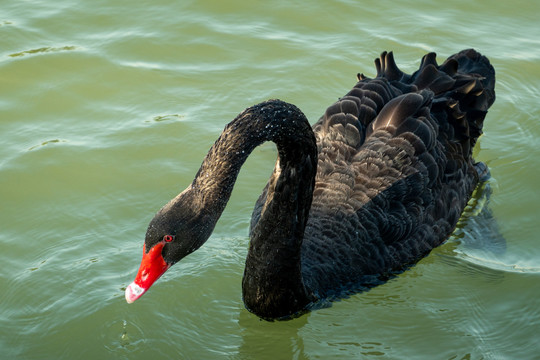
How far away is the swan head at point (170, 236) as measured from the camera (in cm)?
471

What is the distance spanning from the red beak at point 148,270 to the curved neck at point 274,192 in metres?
0.42

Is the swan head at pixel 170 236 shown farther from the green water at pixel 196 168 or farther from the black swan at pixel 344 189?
the green water at pixel 196 168

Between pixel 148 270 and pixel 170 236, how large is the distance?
27 cm

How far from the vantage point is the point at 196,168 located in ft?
25.3

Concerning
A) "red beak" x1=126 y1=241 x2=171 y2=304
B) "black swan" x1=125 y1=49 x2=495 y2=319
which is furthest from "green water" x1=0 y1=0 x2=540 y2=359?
"red beak" x1=126 y1=241 x2=171 y2=304

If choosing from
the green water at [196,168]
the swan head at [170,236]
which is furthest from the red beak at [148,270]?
the green water at [196,168]

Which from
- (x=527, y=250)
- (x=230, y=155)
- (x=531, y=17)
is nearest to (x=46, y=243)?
(x=230, y=155)

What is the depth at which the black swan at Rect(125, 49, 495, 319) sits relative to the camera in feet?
15.9

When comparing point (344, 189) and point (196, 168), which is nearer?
point (344, 189)

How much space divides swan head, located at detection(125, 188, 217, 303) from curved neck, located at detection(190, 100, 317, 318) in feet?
0.30

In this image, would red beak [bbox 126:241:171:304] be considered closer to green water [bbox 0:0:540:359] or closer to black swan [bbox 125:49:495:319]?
black swan [bbox 125:49:495:319]

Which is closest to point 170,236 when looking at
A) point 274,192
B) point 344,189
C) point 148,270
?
point 148,270

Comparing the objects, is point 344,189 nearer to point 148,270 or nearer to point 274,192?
point 274,192

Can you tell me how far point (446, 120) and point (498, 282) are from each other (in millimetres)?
1542
